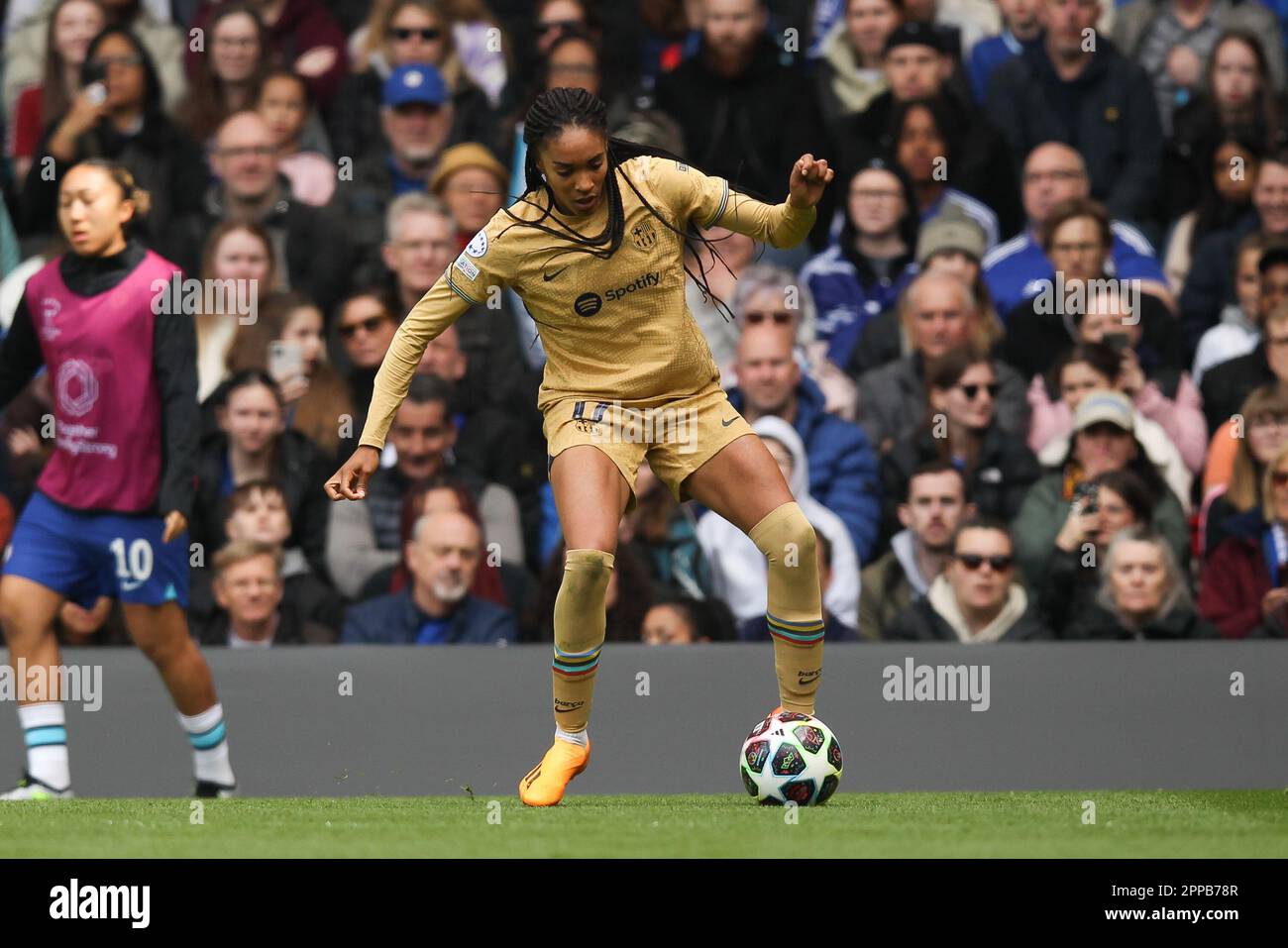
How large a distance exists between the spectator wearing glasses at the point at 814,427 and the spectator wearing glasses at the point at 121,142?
2.72 meters

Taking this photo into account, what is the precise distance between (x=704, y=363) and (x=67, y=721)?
339cm

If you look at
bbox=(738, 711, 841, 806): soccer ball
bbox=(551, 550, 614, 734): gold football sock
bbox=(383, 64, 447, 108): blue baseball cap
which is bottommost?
bbox=(738, 711, 841, 806): soccer ball

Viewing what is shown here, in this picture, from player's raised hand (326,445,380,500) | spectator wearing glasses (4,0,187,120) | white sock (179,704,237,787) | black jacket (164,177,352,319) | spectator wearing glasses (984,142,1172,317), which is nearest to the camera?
player's raised hand (326,445,380,500)

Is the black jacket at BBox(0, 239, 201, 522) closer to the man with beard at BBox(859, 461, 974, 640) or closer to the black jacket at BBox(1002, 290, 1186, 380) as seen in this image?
the man with beard at BBox(859, 461, 974, 640)

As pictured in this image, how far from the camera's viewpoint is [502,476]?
8.94 m

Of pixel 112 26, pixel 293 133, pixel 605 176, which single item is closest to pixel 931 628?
pixel 605 176

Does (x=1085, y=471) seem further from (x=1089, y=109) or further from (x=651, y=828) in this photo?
(x=651, y=828)

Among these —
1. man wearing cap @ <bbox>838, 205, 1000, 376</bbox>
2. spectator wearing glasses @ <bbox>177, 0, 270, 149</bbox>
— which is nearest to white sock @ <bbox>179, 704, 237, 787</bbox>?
man wearing cap @ <bbox>838, 205, 1000, 376</bbox>

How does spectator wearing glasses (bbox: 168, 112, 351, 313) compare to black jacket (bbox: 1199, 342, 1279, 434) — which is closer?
black jacket (bbox: 1199, 342, 1279, 434)

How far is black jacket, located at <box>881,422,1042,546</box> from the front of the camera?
879 cm

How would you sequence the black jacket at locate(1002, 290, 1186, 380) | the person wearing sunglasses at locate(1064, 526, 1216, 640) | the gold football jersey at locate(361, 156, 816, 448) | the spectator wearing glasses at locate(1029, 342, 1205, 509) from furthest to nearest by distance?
1. the black jacket at locate(1002, 290, 1186, 380)
2. the spectator wearing glasses at locate(1029, 342, 1205, 509)
3. the person wearing sunglasses at locate(1064, 526, 1216, 640)
4. the gold football jersey at locate(361, 156, 816, 448)

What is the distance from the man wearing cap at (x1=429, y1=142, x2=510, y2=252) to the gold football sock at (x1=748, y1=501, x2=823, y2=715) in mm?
3713

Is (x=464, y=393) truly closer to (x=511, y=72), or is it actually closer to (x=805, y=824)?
(x=511, y=72)

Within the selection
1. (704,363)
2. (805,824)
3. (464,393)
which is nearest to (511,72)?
(464,393)
